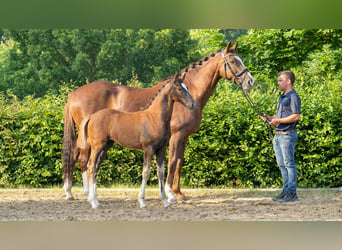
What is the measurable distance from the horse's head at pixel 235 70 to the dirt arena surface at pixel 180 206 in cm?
193

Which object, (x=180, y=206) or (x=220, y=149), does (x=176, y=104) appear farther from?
(x=220, y=149)

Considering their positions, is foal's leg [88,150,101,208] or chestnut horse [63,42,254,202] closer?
foal's leg [88,150,101,208]

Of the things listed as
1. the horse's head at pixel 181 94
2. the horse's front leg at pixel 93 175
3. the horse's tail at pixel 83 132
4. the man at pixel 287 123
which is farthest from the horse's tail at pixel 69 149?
the man at pixel 287 123

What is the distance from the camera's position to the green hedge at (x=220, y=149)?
10.7m

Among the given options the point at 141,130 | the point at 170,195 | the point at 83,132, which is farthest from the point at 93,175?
the point at 170,195

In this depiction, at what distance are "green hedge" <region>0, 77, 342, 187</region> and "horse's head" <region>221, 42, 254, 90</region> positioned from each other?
6.56 feet

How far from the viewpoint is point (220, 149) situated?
10.8 meters

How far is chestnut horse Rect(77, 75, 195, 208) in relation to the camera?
7.86m

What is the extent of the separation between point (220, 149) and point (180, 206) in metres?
2.59

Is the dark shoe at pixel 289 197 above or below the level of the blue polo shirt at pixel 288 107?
below

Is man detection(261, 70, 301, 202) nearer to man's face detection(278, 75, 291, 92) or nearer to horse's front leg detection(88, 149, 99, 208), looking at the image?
man's face detection(278, 75, 291, 92)

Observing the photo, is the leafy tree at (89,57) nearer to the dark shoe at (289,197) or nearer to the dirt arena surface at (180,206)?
the dirt arena surface at (180,206)

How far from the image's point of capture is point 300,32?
1259 cm

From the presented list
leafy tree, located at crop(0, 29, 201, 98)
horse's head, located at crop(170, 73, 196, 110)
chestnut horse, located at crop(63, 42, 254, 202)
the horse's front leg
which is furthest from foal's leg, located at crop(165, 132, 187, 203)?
leafy tree, located at crop(0, 29, 201, 98)
